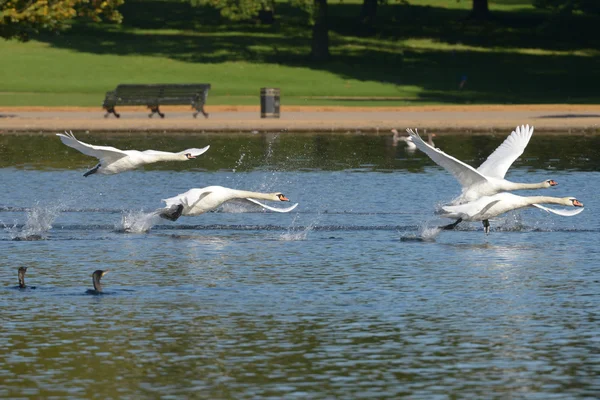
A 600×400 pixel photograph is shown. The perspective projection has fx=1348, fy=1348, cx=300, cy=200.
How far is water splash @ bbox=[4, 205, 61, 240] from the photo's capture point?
2283 cm

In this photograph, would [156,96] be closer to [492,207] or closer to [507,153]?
[507,153]

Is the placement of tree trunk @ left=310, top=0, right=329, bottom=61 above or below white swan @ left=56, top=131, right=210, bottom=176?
above

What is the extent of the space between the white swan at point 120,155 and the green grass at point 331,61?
33489 mm

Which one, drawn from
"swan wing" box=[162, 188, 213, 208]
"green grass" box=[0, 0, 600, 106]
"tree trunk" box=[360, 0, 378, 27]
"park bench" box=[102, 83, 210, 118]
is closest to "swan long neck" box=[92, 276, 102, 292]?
"swan wing" box=[162, 188, 213, 208]

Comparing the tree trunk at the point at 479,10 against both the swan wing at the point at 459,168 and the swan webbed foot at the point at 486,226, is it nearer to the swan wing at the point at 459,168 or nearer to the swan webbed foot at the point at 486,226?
the swan webbed foot at the point at 486,226

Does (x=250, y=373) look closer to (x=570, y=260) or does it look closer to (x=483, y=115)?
(x=570, y=260)

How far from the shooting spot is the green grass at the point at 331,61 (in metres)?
63.6

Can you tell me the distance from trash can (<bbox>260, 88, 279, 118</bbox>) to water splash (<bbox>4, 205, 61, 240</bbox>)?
67.9 feet

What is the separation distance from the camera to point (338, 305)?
16.6 m

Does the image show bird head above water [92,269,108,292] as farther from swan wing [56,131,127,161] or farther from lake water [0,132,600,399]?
swan wing [56,131,127,161]

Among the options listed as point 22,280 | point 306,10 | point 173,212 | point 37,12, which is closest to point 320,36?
point 306,10

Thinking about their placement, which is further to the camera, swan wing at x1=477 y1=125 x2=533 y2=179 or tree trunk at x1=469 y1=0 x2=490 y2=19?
tree trunk at x1=469 y1=0 x2=490 y2=19

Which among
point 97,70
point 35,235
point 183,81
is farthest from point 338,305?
point 97,70

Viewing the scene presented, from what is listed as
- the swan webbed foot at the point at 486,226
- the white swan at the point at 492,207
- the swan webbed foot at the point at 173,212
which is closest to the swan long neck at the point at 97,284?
the swan webbed foot at the point at 173,212
